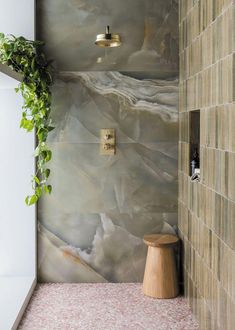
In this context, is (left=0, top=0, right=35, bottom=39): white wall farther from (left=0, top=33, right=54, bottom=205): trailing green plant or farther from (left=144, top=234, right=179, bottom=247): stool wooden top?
(left=144, top=234, right=179, bottom=247): stool wooden top

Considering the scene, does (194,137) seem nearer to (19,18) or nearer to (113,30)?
(113,30)

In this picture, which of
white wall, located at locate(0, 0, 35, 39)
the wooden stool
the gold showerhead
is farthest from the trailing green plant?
the wooden stool

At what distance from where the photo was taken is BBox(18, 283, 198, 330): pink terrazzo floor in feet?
8.61

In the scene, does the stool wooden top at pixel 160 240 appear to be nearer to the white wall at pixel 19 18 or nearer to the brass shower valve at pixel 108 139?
the brass shower valve at pixel 108 139

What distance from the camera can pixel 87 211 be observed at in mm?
3248

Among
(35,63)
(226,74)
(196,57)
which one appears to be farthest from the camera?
(35,63)

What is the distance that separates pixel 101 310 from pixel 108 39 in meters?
→ 1.51

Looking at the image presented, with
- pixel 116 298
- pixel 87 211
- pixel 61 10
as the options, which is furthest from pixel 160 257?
pixel 61 10

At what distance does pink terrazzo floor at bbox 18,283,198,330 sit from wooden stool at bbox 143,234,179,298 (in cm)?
5

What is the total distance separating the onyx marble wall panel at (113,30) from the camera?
125 inches

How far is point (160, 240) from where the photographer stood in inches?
120

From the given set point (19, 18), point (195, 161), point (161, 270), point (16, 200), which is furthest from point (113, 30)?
point (161, 270)

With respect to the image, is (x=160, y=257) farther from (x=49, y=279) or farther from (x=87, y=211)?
(x=49, y=279)

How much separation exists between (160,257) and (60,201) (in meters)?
0.72
